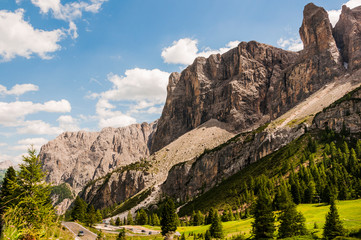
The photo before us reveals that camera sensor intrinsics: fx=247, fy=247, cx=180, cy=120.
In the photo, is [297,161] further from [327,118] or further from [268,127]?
[268,127]

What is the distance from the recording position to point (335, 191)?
68812mm

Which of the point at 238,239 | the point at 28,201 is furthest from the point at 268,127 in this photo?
the point at 28,201

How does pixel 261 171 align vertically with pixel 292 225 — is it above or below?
above

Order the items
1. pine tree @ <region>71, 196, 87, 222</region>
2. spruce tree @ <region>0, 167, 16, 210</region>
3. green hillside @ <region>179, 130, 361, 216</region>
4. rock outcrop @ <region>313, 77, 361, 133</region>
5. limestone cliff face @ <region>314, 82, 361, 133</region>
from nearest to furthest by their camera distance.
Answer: spruce tree @ <region>0, 167, 16, 210</region> < pine tree @ <region>71, 196, 87, 222</region> < green hillside @ <region>179, 130, 361, 216</region> < rock outcrop @ <region>313, 77, 361, 133</region> < limestone cliff face @ <region>314, 82, 361, 133</region>

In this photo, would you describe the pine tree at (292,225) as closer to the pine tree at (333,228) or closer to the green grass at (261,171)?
the pine tree at (333,228)

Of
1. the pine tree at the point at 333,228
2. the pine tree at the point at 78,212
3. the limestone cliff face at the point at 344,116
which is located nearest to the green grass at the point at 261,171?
the limestone cliff face at the point at 344,116

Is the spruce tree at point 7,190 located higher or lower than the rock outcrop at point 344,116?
lower

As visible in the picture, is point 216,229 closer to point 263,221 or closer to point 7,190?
point 263,221

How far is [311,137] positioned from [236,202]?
6422 cm

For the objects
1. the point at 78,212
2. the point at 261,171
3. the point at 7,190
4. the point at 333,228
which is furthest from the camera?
the point at 261,171

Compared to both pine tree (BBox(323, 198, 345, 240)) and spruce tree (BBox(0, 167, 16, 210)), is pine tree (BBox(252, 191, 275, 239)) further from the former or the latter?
spruce tree (BBox(0, 167, 16, 210))

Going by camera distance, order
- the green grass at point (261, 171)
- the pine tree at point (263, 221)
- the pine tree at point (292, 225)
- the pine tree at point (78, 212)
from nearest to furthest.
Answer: the pine tree at point (292, 225), the pine tree at point (263, 221), the pine tree at point (78, 212), the green grass at point (261, 171)

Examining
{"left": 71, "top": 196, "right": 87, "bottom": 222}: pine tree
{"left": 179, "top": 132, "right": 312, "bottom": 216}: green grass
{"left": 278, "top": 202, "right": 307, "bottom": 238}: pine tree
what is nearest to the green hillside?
{"left": 179, "top": 132, "right": 312, "bottom": 216}: green grass

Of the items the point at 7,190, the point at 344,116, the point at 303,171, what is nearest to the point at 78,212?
the point at 7,190
